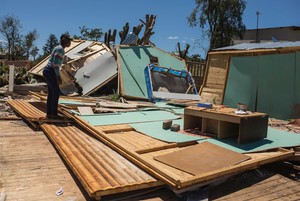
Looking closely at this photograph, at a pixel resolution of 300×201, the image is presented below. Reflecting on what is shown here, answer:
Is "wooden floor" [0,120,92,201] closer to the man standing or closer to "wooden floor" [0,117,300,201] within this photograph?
"wooden floor" [0,117,300,201]

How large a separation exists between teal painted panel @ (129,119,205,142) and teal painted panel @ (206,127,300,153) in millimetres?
398

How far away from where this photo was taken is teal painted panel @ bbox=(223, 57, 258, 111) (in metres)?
8.28

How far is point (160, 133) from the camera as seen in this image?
4.78 metres

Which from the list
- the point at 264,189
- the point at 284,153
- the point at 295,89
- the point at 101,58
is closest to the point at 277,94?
the point at 295,89

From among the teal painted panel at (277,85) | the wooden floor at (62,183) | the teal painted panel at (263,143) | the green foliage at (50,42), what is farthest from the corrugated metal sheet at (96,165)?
the green foliage at (50,42)

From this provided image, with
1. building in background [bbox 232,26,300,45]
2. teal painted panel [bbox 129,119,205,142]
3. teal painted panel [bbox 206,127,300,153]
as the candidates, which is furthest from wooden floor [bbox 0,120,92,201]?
building in background [bbox 232,26,300,45]

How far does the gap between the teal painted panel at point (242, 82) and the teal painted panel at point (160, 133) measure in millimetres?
3895

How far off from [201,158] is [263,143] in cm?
128

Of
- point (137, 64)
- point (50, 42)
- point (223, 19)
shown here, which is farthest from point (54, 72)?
point (50, 42)

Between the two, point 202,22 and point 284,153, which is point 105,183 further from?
point 202,22

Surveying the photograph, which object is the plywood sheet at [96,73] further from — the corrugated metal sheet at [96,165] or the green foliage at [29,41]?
the green foliage at [29,41]

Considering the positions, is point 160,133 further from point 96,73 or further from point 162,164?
point 96,73

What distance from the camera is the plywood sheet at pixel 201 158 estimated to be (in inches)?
129

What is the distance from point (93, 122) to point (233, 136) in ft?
8.37
